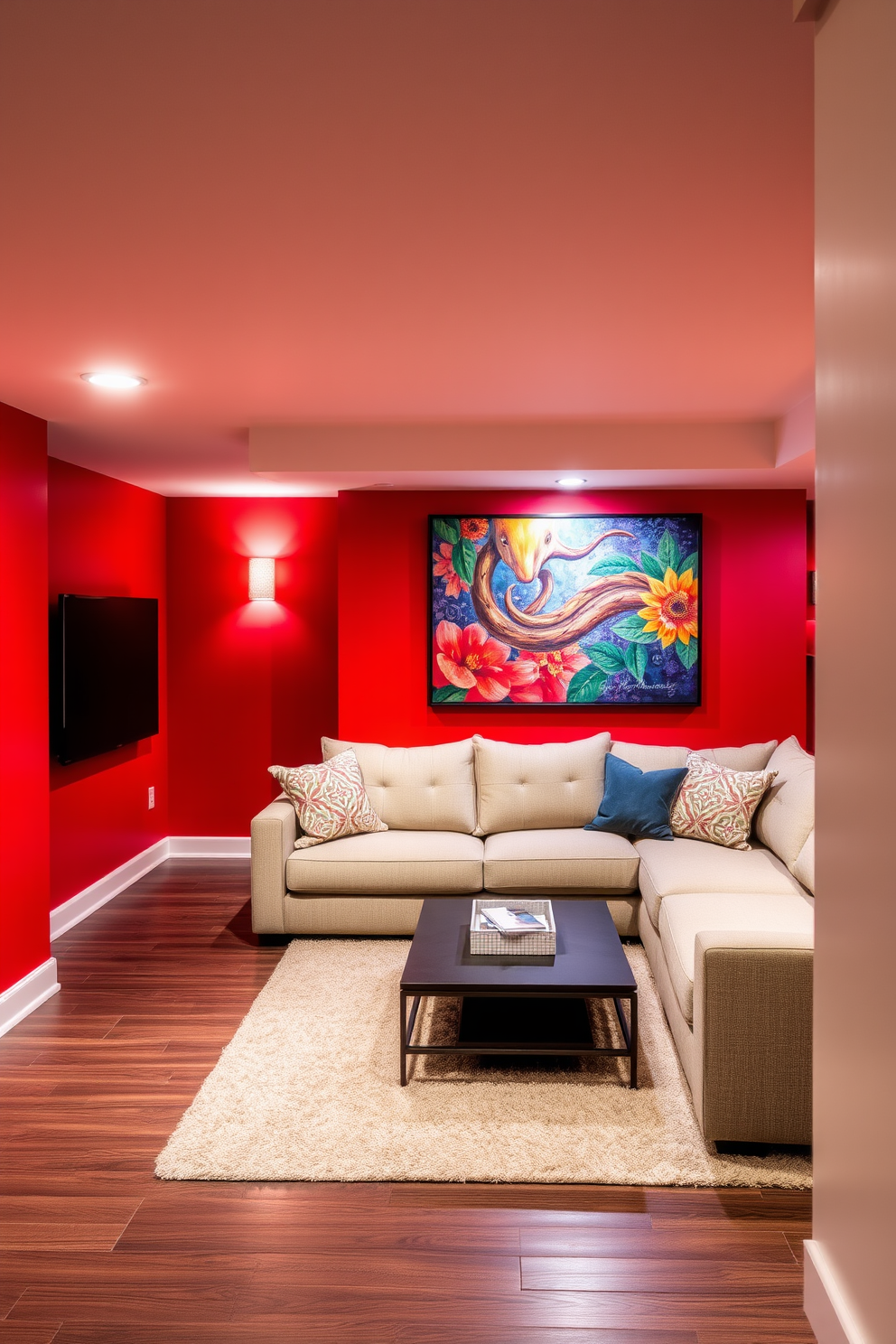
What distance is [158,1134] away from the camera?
287 centimetres

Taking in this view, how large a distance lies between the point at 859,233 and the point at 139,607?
508cm

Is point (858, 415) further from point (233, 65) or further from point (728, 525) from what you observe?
point (728, 525)

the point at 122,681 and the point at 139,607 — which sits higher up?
the point at 139,607

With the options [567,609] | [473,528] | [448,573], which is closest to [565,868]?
[567,609]

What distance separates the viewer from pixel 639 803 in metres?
4.70

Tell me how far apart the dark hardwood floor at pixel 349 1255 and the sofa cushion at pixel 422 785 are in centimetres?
205

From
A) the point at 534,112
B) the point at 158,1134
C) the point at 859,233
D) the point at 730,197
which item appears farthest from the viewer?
the point at 158,1134

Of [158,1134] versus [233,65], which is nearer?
[233,65]

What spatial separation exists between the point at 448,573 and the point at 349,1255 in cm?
360

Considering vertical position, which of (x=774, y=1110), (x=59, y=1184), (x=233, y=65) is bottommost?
(x=59, y=1184)

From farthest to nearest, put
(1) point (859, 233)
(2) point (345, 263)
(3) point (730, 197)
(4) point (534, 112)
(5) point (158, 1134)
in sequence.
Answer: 1. (5) point (158, 1134)
2. (2) point (345, 263)
3. (3) point (730, 197)
4. (4) point (534, 112)
5. (1) point (859, 233)

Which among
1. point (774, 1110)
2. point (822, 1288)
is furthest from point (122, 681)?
point (822, 1288)

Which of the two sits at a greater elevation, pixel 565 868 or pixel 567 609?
pixel 567 609

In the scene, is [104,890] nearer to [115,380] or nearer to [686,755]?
[115,380]
